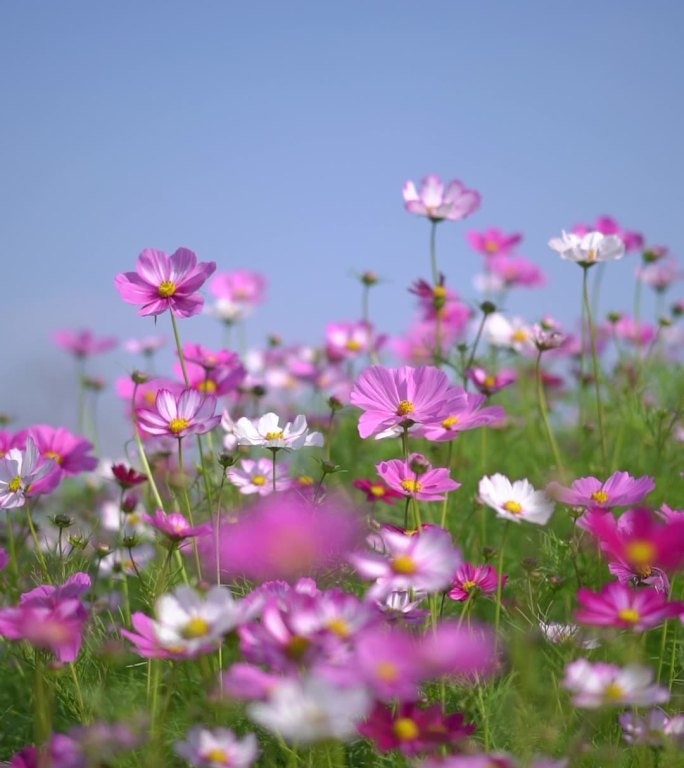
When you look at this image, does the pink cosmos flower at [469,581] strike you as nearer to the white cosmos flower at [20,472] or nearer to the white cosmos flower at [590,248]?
the white cosmos flower at [20,472]

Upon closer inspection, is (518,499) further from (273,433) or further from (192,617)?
(192,617)

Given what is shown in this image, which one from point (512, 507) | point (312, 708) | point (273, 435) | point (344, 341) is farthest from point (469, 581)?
point (344, 341)

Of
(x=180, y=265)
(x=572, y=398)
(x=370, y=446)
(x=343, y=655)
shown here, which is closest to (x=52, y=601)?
(x=343, y=655)

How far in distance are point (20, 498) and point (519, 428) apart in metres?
1.88

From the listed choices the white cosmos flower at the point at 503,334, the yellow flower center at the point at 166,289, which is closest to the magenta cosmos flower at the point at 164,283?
the yellow flower center at the point at 166,289

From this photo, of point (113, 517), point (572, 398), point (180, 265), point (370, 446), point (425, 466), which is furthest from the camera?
point (572, 398)

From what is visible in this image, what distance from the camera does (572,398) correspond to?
3.44 meters

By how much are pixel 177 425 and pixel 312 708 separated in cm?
62

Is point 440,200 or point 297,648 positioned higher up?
point 440,200

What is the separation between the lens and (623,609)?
0.91m

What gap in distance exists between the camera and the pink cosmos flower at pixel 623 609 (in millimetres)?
891

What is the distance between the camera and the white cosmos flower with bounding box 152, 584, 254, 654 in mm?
837

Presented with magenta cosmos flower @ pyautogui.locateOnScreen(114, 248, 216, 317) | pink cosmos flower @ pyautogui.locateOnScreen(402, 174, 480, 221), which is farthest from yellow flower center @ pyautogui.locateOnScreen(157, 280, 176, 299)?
pink cosmos flower @ pyautogui.locateOnScreen(402, 174, 480, 221)

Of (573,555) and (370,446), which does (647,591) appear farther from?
(370,446)
